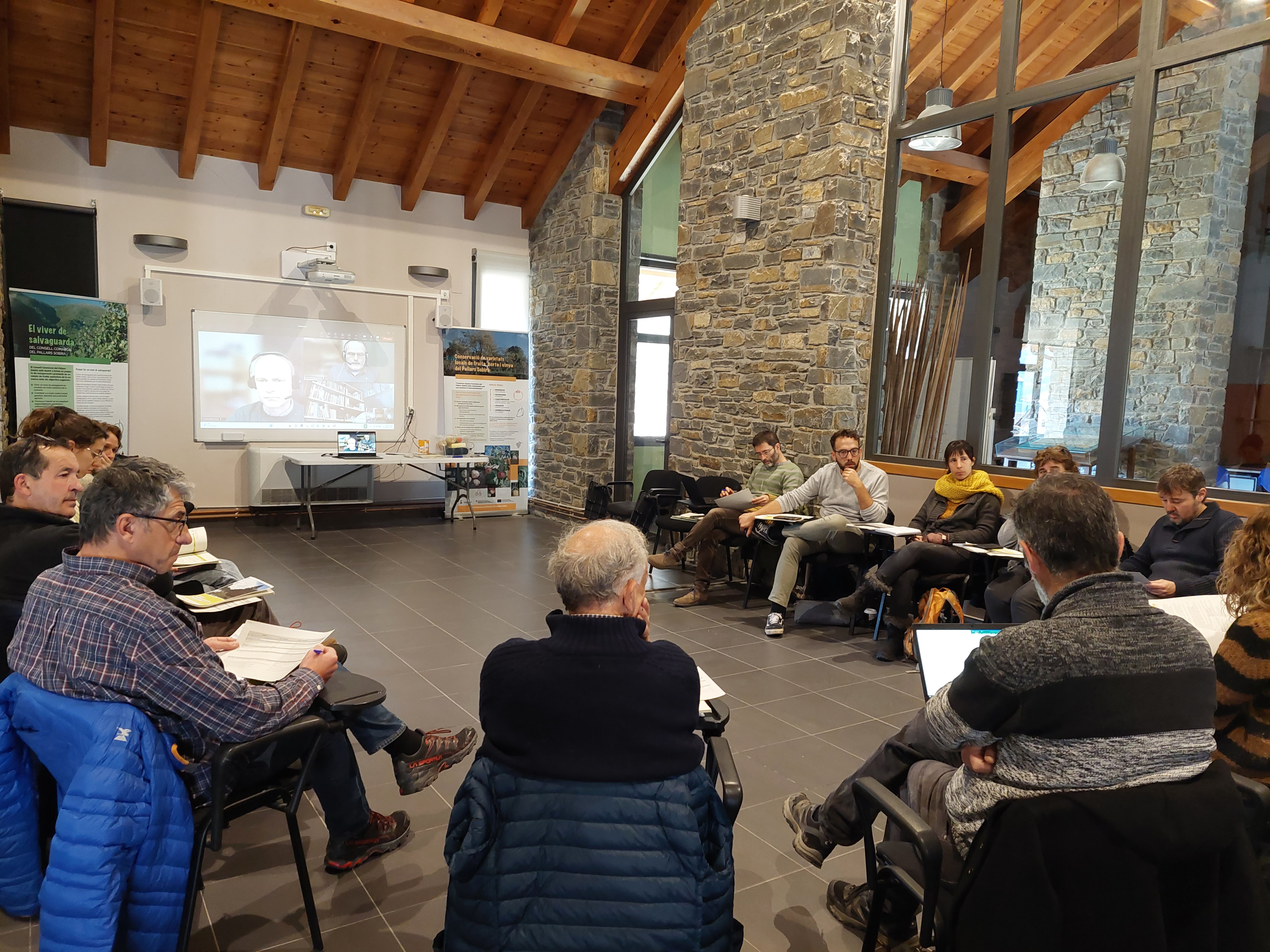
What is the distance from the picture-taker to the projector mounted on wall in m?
7.77

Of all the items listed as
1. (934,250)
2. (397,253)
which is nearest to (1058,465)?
(934,250)

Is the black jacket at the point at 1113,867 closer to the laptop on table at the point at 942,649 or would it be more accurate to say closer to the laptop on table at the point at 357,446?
the laptop on table at the point at 942,649

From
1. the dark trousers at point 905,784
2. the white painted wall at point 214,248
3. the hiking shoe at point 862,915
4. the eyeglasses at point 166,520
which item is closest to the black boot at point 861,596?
the hiking shoe at point 862,915

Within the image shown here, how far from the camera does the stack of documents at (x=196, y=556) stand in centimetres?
280

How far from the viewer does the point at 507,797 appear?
1292 millimetres

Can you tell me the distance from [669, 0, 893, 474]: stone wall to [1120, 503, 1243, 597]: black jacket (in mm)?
2224

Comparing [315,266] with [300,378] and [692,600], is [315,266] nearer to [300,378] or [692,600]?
[300,378]

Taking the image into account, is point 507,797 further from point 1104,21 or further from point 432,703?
point 1104,21

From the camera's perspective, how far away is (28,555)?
2.12 metres

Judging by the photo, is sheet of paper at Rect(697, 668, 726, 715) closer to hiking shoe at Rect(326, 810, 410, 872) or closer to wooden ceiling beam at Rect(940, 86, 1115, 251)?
hiking shoe at Rect(326, 810, 410, 872)

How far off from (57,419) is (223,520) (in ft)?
16.7

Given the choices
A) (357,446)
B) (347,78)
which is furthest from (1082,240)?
(347,78)

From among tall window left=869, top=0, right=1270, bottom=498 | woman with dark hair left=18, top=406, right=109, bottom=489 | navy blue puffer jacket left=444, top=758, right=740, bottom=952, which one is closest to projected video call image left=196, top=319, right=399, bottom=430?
woman with dark hair left=18, top=406, right=109, bottom=489

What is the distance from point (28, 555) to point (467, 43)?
6.01 metres
